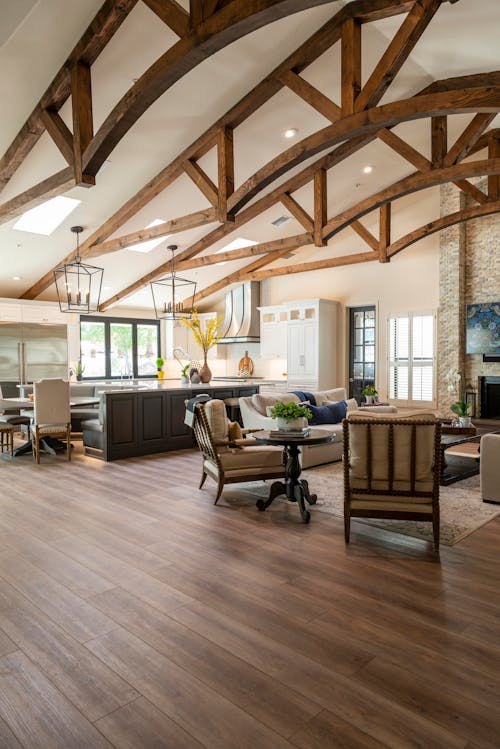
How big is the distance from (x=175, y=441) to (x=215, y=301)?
6.46 metres

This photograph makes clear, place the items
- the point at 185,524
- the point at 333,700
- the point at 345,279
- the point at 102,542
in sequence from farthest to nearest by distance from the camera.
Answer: the point at 345,279 → the point at 185,524 → the point at 102,542 → the point at 333,700

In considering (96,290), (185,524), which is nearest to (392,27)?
(185,524)

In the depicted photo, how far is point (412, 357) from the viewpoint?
9.55 meters

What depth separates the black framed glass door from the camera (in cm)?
1022

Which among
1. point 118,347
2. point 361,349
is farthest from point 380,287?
point 118,347

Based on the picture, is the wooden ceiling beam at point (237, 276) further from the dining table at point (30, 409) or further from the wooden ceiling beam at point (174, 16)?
the wooden ceiling beam at point (174, 16)

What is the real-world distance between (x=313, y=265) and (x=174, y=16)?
706 centimetres

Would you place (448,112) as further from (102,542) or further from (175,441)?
(175,441)

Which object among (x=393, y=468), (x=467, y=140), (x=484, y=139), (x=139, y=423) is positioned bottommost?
(x=139, y=423)

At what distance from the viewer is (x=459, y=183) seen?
7664 mm

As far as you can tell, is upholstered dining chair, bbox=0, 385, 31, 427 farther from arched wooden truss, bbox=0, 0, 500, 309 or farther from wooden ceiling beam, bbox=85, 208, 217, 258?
wooden ceiling beam, bbox=85, 208, 217, 258

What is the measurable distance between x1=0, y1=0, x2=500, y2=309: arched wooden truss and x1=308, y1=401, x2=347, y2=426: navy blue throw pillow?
7.60ft

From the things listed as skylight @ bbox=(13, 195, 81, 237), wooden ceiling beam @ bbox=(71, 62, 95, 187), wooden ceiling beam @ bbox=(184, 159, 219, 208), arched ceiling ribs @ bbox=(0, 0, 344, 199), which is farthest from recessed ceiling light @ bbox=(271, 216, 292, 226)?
wooden ceiling beam @ bbox=(71, 62, 95, 187)

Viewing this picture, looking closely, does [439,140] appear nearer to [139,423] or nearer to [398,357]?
[398,357]
